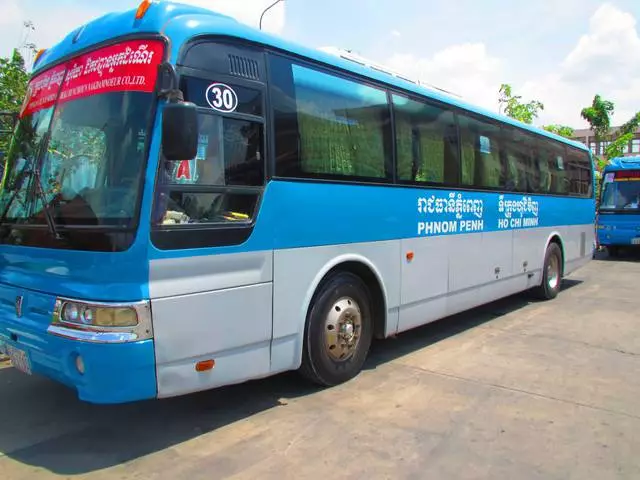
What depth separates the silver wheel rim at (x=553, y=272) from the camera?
961 centimetres

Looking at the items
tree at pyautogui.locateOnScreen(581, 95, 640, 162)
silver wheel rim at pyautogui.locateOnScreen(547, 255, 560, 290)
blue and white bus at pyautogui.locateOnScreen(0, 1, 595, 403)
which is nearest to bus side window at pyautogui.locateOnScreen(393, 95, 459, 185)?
blue and white bus at pyautogui.locateOnScreen(0, 1, 595, 403)

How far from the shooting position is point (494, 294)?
25.1 feet

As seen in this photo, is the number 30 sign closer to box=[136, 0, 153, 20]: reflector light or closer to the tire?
box=[136, 0, 153, 20]: reflector light

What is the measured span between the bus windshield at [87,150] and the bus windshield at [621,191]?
16.8 metres

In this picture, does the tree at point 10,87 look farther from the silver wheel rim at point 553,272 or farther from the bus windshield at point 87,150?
the silver wheel rim at point 553,272

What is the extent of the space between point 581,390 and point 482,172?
3.27 meters

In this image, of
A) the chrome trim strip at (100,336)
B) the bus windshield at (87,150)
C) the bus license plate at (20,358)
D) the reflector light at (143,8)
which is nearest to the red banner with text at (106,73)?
the bus windshield at (87,150)

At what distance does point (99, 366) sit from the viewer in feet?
10.7

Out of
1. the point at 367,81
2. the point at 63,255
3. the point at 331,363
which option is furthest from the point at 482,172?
the point at 63,255

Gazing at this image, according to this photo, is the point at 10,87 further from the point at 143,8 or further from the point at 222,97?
the point at 222,97

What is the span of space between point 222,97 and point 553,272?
7.98 m

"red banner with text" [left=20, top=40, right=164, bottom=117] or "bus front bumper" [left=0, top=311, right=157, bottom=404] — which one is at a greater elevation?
"red banner with text" [left=20, top=40, right=164, bottom=117]

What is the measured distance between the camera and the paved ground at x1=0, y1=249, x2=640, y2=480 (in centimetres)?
346

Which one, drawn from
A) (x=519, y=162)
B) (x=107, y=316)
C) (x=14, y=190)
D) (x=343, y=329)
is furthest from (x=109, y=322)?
(x=519, y=162)
